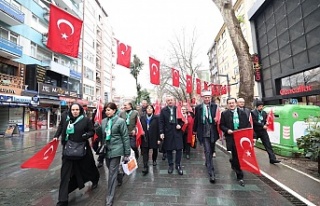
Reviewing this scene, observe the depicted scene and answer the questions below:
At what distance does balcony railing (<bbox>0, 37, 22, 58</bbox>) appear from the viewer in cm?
1658

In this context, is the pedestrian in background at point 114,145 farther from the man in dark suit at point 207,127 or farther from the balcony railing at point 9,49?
the balcony railing at point 9,49

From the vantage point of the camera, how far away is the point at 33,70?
20.3 meters

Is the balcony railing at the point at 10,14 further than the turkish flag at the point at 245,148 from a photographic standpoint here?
Yes

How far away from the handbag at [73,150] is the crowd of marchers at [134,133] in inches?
2.7

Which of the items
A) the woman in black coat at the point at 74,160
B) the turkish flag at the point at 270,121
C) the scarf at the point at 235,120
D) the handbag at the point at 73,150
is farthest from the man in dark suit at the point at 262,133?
the handbag at the point at 73,150

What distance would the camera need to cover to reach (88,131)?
373cm

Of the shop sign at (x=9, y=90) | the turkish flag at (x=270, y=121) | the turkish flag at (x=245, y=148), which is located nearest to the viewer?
the turkish flag at (x=245, y=148)

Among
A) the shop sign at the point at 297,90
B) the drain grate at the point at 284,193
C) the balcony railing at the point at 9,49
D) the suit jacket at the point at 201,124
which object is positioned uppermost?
the balcony railing at the point at 9,49

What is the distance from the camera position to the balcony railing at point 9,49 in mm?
16578

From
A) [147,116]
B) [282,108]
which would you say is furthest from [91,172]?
[282,108]

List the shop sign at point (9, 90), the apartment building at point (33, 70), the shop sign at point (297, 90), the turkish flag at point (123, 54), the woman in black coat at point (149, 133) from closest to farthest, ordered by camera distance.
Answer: the woman in black coat at point (149, 133), the turkish flag at point (123, 54), the shop sign at point (297, 90), the shop sign at point (9, 90), the apartment building at point (33, 70)

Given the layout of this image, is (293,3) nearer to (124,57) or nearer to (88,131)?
(124,57)

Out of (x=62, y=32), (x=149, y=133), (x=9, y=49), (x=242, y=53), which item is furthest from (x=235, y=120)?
(x=9, y=49)

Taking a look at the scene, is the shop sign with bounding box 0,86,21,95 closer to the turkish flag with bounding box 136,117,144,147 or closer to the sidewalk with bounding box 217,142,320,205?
the turkish flag with bounding box 136,117,144,147
